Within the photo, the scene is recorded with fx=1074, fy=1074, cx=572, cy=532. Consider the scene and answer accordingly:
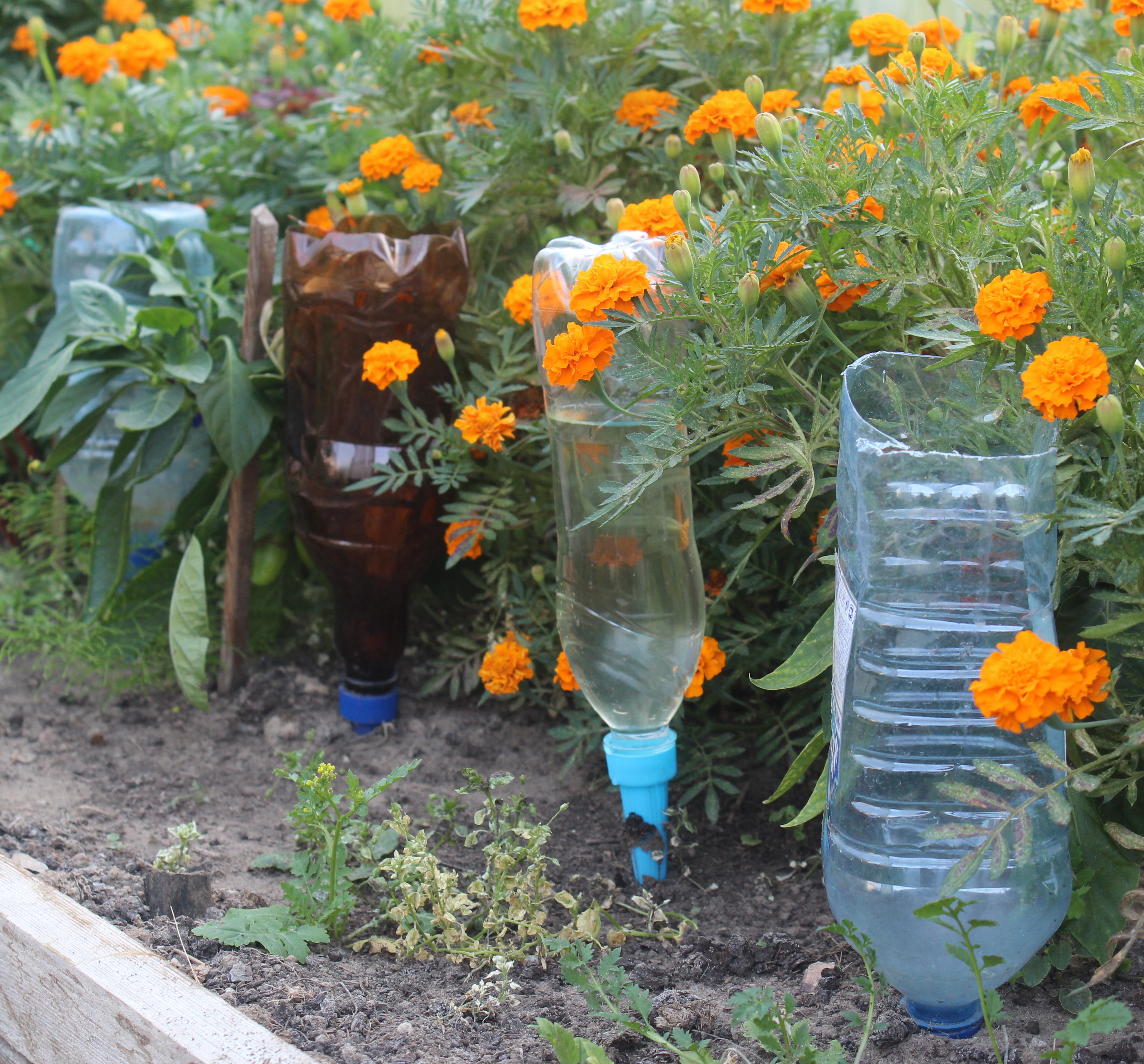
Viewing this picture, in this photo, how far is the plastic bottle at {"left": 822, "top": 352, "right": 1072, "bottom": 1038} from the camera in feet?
3.51

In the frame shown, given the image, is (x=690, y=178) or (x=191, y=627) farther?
(x=191, y=627)

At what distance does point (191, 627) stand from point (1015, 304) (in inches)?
61.2

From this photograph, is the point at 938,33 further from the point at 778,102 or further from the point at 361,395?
the point at 361,395

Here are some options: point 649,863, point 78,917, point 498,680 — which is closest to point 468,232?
point 498,680

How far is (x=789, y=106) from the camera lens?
1.66 metres

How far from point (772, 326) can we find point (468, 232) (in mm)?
1041

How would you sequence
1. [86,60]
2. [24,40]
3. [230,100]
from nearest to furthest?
[86,60], [230,100], [24,40]

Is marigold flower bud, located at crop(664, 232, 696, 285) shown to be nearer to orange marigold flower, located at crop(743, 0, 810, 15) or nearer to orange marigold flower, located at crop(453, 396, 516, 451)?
orange marigold flower, located at crop(453, 396, 516, 451)

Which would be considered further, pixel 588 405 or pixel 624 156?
pixel 624 156

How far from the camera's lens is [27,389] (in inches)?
78.6


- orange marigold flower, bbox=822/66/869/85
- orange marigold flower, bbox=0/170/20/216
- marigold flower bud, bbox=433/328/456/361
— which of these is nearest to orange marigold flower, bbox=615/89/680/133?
orange marigold flower, bbox=822/66/869/85

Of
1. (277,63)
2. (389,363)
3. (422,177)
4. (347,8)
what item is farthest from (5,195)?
(389,363)

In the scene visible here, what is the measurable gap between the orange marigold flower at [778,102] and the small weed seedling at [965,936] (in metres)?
1.18

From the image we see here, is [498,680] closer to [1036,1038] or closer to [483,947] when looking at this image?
[483,947]
